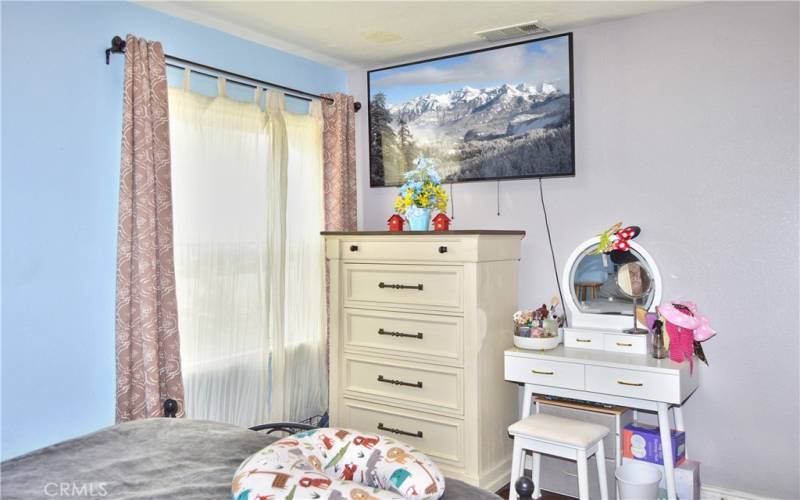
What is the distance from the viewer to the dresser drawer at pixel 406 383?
3197mm

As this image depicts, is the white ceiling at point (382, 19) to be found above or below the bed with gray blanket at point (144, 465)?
above

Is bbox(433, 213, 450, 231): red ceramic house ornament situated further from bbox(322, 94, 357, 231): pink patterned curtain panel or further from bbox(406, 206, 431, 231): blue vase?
bbox(322, 94, 357, 231): pink patterned curtain panel

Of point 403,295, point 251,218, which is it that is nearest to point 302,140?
point 251,218

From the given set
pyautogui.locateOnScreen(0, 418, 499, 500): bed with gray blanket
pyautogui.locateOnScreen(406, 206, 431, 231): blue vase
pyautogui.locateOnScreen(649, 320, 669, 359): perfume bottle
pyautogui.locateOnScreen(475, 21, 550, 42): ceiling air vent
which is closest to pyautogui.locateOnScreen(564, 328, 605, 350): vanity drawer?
pyautogui.locateOnScreen(649, 320, 669, 359): perfume bottle

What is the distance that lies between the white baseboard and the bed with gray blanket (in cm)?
201

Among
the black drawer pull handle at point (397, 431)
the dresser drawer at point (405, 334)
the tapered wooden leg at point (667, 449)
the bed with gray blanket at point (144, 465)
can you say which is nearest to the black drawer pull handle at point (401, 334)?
the dresser drawer at point (405, 334)

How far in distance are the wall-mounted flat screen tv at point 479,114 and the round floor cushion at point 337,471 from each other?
221 cm

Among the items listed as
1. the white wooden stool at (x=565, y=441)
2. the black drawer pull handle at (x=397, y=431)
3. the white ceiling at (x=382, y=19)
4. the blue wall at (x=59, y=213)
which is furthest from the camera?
the black drawer pull handle at (x=397, y=431)

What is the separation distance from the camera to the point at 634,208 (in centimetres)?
328

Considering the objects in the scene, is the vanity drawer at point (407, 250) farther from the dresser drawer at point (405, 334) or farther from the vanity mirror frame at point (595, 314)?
the vanity mirror frame at point (595, 314)

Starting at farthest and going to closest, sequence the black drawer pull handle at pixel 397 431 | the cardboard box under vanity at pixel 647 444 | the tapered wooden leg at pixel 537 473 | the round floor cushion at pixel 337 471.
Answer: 1. the black drawer pull handle at pixel 397 431
2. the tapered wooden leg at pixel 537 473
3. the cardboard box under vanity at pixel 647 444
4. the round floor cushion at pixel 337 471

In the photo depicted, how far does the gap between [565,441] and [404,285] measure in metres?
1.18

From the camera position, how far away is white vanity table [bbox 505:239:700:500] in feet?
9.04

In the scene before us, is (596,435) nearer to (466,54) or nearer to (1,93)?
(466,54)
